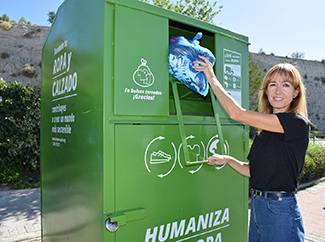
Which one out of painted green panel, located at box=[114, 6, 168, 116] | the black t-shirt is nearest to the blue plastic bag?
painted green panel, located at box=[114, 6, 168, 116]

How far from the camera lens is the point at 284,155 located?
1636mm

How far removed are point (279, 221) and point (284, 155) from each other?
41 centimetres

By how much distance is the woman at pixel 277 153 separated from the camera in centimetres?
158

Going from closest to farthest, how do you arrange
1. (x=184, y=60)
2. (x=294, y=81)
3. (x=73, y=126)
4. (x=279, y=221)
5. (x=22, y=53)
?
(x=279, y=221) < (x=294, y=81) < (x=184, y=60) < (x=73, y=126) < (x=22, y=53)

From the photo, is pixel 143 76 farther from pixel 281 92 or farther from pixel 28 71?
pixel 28 71

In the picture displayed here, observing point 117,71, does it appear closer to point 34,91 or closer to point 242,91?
point 242,91

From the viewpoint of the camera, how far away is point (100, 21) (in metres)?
1.63

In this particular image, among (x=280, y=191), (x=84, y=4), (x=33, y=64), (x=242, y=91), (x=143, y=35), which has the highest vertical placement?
(x=33, y=64)

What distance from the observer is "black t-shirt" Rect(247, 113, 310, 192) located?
1571mm

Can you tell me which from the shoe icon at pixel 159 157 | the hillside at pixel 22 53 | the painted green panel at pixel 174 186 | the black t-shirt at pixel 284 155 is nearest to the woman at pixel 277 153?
the black t-shirt at pixel 284 155

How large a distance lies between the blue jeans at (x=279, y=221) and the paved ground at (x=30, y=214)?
120 inches

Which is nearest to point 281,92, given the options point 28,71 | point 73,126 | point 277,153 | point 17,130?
point 277,153

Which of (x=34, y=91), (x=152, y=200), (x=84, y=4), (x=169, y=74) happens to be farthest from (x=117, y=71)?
(x=34, y=91)

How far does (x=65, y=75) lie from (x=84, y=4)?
1.96 ft
